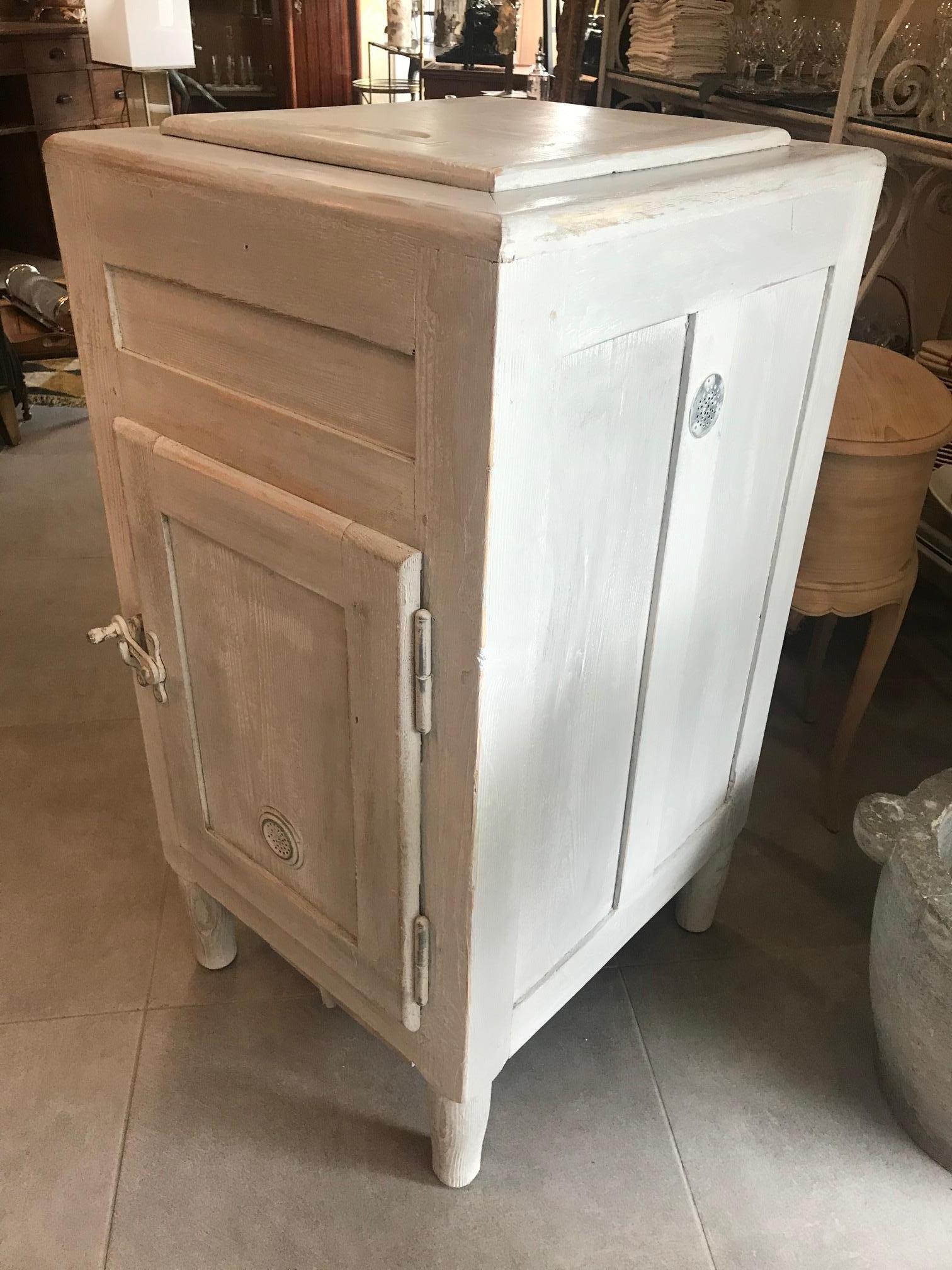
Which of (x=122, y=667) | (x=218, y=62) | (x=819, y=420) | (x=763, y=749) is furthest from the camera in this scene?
(x=218, y=62)

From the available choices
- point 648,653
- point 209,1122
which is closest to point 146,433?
point 648,653

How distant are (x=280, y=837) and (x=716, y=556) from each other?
1.63ft

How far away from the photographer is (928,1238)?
40.8 inches

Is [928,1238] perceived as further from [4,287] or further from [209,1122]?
[4,287]

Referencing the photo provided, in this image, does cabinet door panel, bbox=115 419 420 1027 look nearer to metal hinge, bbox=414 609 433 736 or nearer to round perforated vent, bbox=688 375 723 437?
metal hinge, bbox=414 609 433 736

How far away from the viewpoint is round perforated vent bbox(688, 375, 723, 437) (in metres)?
0.80

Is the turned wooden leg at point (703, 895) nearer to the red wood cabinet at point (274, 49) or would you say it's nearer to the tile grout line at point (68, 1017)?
the tile grout line at point (68, 1017)

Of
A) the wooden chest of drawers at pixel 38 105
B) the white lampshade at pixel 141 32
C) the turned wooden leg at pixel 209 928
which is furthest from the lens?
the wooden chest of drawers at pixel 38 105

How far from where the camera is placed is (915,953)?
102 cm

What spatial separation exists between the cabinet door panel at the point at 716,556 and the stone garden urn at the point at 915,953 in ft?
0.63

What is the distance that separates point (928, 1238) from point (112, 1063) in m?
0.92

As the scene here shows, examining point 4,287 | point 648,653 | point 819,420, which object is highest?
point 819,420

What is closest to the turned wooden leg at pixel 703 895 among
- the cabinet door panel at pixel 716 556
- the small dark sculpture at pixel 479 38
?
the cabinet door panel at pixel 716 556

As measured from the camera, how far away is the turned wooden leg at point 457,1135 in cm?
99
